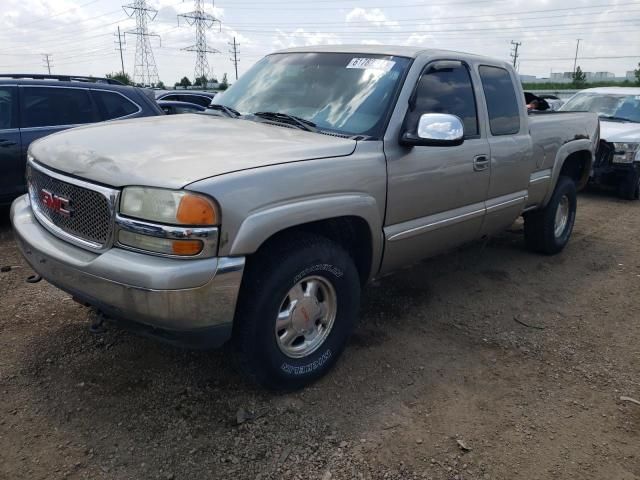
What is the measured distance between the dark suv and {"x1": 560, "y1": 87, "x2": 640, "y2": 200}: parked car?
22.1ft

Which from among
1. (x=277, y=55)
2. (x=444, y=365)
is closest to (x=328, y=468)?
(x=444, y=365)

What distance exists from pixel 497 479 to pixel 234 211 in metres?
1.72

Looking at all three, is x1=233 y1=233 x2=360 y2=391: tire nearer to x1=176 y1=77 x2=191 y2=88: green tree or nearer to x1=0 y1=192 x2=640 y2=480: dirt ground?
x1=0 y1=192 x2=640 y2=480: dirt ground

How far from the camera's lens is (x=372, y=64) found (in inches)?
145

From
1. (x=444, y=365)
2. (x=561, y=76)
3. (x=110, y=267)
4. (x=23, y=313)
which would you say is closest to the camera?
(x=110, y=267)

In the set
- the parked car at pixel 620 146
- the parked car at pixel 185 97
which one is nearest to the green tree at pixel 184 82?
the parked car at pixel 185 97

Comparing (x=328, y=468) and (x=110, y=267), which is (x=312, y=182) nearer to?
(x=110, y=267)

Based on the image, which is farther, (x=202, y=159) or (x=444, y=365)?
(x=444, y=365)

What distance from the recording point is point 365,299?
4477 mm

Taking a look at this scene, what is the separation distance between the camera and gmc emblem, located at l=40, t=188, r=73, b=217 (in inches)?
110

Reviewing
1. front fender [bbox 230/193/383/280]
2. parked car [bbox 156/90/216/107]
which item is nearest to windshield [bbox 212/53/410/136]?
front fender [bbox 230/193/383/280]

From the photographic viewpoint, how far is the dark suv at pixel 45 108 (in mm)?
5867

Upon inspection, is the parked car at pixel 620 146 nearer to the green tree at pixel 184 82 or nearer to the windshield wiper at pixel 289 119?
the windshield wiper at pixel 289 119

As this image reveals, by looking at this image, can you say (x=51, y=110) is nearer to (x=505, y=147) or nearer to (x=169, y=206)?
(x=169, y=206)
